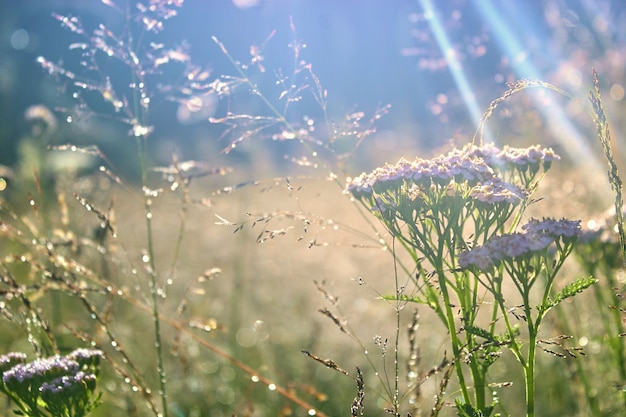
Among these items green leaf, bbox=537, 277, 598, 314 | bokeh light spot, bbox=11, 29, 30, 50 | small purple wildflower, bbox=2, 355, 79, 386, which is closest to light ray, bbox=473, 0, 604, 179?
green leaf, bbox=537, 277, 598, 314

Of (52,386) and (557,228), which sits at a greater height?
(557,228)

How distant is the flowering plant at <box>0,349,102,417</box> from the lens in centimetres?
216

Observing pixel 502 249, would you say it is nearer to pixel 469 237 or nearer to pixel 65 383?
pixel 469 237

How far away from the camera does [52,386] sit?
215 centimetres

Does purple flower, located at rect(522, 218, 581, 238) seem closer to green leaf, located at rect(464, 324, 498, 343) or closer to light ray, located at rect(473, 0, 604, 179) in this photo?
green leaf, located at rect(464, 324, 498, 343)

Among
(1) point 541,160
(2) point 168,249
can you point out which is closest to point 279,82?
(1) point 541,160

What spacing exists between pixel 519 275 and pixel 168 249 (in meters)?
5.50

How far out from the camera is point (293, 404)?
421 cm

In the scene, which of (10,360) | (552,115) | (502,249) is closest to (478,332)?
(502,249)

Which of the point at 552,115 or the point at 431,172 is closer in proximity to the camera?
the point at 431,172

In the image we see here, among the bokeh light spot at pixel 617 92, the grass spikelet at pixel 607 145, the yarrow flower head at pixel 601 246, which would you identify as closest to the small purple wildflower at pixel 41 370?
the grass spikelet at pixel 607 145

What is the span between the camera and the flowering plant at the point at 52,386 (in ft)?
7.10

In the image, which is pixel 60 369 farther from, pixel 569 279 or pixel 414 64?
pixel 414 64

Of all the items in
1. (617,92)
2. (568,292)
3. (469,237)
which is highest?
(617,92)
